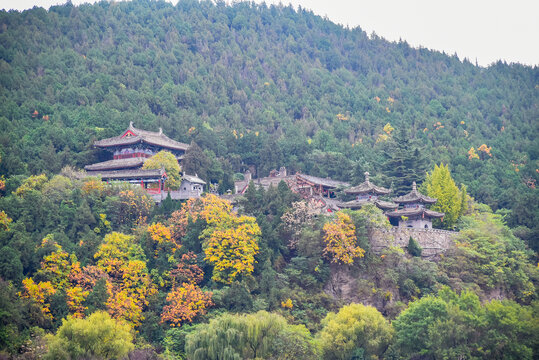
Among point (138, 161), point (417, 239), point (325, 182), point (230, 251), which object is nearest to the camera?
point (230, 251)

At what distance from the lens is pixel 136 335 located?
126 feet

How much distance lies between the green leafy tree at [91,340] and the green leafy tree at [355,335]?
10.0 metres

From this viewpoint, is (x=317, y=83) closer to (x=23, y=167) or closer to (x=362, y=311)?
(x=23, y=167)

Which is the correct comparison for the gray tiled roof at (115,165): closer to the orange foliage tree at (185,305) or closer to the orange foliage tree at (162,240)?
the orange foliage tree at (162,240)

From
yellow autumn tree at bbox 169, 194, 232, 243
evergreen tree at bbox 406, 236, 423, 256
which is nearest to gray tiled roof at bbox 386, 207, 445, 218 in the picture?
evergreen tree at bbox 406, 236, 423, 256

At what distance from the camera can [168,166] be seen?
56312 mm

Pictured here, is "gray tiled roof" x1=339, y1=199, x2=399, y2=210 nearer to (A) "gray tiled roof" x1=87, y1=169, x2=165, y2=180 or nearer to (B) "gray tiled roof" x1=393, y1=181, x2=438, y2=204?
(B) "gray tiled roof" x1=393, y1=181, x2=438, y2=204

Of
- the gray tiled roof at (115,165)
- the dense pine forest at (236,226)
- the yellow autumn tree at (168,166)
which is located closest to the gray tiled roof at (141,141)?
the dense pine forest at (236,226)

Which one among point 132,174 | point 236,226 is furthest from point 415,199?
point 132,174

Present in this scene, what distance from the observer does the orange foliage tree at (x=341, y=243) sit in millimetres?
44188

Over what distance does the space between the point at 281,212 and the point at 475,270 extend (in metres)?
13.1

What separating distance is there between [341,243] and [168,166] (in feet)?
58.6

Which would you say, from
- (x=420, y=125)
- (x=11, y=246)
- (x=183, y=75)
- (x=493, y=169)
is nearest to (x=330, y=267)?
(x=11, y=246)

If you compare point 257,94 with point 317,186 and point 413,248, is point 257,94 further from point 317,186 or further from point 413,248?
point 413,248
